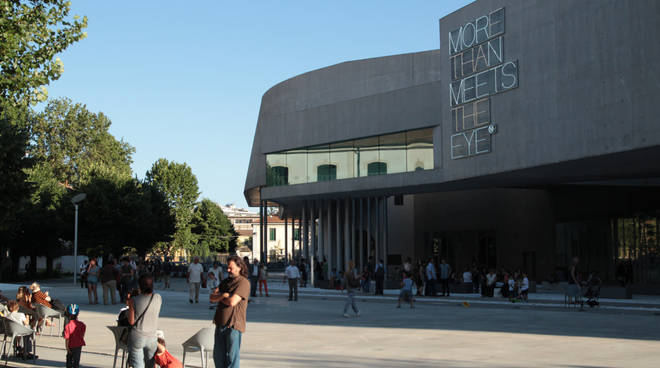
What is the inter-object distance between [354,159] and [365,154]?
2.71 ft

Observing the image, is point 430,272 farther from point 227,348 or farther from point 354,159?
point 227,348

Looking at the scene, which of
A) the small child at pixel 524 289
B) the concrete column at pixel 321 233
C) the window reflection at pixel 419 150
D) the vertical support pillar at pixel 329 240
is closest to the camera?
the small child at pixel 524 289

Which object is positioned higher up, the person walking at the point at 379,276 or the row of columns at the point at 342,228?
the row of columns at the point at 342,228

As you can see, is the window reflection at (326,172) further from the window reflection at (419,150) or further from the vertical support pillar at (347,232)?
the window reflection at (419,150)

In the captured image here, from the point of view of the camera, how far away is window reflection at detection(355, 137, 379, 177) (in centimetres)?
3678

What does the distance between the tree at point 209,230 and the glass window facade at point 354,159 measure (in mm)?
43764

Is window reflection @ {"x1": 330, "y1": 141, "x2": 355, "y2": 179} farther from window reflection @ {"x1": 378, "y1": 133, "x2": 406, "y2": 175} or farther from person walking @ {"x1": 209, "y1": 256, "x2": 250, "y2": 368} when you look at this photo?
person walking @ {"x1": 209, "y1": 256, "x2": 250, "y2": 368}

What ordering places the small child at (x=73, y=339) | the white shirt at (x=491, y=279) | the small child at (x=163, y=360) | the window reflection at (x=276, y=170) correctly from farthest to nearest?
the window reflection at (x=276, y=170) < the white shirt at (x=491, y=279) < the small child at (x=73, y=339) < the small child at (x=163, y=360)

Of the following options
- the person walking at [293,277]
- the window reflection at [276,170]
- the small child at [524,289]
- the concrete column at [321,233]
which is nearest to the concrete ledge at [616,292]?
the small child at [524,289]

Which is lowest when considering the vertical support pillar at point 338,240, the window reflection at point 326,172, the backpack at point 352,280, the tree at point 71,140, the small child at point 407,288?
the small child at point 407,288

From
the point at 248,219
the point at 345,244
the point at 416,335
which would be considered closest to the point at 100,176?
the point at 345,244

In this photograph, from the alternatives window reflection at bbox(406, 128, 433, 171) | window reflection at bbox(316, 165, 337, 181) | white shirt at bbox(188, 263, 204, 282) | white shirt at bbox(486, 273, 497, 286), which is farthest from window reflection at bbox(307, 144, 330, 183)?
white shirt at bbox(188, 263, 204, 282)

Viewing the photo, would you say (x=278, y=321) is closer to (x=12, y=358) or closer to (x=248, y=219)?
(x=12, y=358)

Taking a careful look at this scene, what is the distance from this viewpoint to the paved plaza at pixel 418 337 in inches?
444
